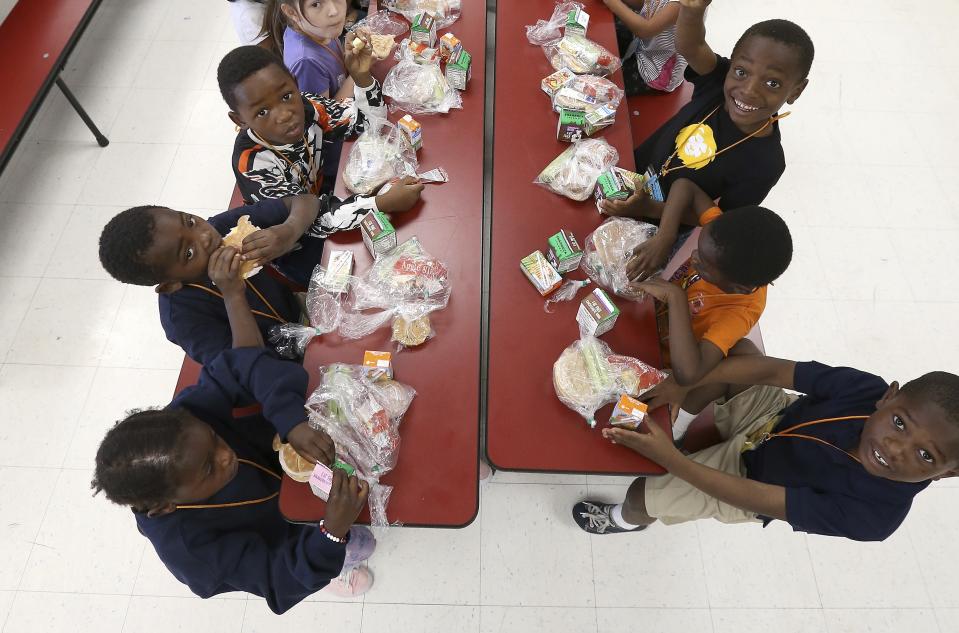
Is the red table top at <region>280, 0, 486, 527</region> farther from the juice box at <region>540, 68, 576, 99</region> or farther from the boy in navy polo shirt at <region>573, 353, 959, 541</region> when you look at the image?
the boy in navy polo shirt at <region>573, 353, 959, 541</region>

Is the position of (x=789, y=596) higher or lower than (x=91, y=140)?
lower

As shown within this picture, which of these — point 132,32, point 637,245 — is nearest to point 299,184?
point 637,245

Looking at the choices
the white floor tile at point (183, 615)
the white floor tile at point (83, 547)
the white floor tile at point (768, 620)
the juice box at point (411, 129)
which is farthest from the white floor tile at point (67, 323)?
the white floor tile at point (768, 620)

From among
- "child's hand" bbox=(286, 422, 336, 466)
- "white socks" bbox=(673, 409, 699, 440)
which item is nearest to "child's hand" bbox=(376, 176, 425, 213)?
"child's hand" bbox=(286, 422, 336, 466)

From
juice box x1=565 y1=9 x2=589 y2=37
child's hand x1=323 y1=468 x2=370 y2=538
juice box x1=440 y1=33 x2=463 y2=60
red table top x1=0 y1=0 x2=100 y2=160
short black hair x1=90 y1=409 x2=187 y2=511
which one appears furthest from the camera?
red table top x1=0 y1=0 x2=100 y2=160

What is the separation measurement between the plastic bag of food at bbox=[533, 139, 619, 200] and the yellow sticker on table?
9.7 inches

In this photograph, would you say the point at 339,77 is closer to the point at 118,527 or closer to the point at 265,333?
the point at 265,333

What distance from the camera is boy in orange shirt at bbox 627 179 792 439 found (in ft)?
4.87

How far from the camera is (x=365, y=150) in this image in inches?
77.0

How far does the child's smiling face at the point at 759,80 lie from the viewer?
1678 millimetres

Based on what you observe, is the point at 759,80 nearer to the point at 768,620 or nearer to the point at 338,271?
the point at 338,271

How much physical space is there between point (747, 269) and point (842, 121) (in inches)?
104

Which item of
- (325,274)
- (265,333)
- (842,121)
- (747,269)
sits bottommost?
(842,121)

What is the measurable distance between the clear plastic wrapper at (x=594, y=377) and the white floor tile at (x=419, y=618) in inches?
41.2
